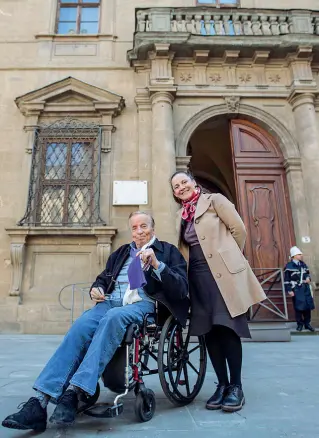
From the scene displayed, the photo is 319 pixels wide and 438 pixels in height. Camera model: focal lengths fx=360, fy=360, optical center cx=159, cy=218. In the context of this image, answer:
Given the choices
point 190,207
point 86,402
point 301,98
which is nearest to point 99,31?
point 301,98

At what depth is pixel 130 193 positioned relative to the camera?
8.13m

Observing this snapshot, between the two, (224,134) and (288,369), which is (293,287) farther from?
(224,134)

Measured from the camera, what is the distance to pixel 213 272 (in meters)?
2.52

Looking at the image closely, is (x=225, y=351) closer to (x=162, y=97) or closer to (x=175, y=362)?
(x=175, y=362)

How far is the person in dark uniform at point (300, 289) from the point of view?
6863 millimetres

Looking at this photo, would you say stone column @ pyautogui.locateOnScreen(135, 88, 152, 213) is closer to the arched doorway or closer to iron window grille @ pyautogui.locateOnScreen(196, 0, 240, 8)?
the arched doorway

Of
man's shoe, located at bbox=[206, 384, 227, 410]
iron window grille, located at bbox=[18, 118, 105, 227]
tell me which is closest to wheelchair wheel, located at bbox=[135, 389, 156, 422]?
man's shoe, located at bbox=[206, 384, 227, 410]

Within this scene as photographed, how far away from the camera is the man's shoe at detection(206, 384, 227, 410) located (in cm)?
232

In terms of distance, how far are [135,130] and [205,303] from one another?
269 inches

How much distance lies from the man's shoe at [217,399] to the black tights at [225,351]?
50 millimetres

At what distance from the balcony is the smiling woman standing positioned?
23.0 feet

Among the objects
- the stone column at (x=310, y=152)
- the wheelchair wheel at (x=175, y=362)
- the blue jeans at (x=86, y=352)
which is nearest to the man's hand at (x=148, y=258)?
the blue jeans at (x=86, y=352)

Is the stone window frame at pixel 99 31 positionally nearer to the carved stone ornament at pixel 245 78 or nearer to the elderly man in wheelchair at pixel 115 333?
the carved stone ornament at pixel 245 78

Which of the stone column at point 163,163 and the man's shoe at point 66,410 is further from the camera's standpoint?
the stone column at point 163,163
